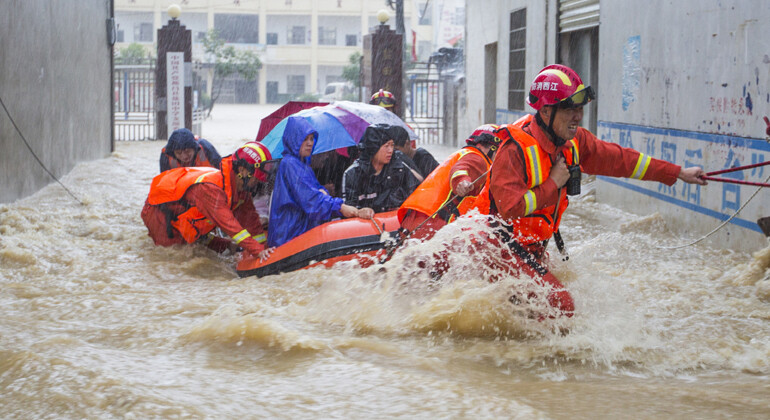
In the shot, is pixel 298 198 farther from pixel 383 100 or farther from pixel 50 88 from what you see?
pixel 50 88

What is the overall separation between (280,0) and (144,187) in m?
45.0

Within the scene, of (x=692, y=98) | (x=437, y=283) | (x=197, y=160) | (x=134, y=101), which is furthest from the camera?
(x=134, y=101)

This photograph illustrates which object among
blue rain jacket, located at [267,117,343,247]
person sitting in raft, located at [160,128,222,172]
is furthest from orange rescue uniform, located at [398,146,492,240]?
person sitting in raft, located at [160,128,222,172]

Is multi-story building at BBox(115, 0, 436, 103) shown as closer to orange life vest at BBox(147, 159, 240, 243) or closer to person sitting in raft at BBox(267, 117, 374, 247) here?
orange life vest at BBox(147, 159, 240, 243)

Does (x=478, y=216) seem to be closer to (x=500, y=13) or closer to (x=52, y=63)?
(x=52, y=63)

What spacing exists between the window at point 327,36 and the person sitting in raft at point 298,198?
51331mm

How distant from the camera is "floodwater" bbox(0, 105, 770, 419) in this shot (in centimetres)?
384

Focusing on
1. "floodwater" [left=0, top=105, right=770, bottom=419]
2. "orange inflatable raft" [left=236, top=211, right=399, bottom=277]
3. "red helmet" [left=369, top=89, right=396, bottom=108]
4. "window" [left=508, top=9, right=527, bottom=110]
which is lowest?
"floodwater" [left=0, top=105, right=770, bottom=419]

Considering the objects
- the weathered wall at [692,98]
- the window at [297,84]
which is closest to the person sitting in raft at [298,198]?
Result: the weathered wall at [692,98]

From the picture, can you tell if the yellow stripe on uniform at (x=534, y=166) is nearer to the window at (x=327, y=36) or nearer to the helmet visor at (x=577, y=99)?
the helmet visor at (x=577, y=99)

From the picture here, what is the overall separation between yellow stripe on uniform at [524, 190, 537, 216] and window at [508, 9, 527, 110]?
10655 millimetres

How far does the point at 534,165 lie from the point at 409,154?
3.40 m

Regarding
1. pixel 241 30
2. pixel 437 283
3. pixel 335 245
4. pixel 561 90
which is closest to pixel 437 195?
pixel 437 283

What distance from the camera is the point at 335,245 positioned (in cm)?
678
